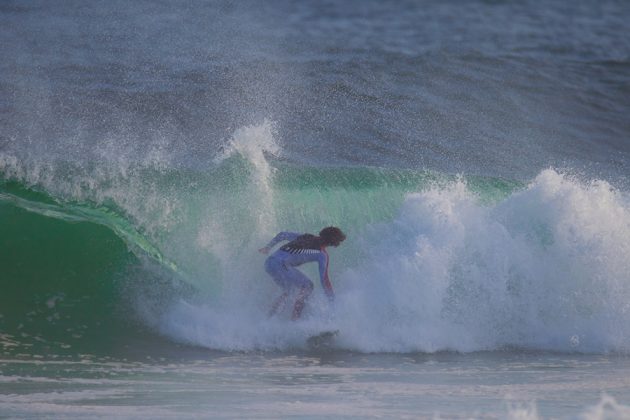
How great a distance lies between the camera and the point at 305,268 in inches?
464

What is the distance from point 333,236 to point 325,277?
444 mm

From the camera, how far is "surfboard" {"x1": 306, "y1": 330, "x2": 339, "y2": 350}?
10375mm

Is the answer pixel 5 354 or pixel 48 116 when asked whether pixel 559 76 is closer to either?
pixel 48 116

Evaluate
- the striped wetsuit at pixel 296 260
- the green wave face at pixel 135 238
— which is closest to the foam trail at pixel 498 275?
the striped wetsuit at pixel 296 260

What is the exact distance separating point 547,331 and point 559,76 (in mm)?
15846

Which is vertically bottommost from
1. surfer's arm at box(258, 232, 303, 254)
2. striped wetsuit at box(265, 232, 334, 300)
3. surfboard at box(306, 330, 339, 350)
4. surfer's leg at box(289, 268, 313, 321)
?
surfboard at box(306, 330, 339, 350)

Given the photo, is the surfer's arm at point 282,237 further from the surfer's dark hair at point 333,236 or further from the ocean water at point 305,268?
the ocean water at point 305,268

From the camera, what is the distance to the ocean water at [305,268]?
8.56m

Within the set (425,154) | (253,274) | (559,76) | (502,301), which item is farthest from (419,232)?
(559,76)

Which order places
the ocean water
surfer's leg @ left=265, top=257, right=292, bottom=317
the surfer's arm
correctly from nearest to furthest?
the ocean water, surfer's leg @ left=265, top=257, right=292, bottom=317, the surfer's arm

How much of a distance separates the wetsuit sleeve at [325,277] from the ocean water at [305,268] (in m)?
0.20

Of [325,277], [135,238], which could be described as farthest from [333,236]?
[135,238]

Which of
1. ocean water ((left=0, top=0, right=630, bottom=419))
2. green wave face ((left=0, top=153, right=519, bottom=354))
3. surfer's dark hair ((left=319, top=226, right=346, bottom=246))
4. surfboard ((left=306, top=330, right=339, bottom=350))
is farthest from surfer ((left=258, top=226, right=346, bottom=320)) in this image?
green wave face ((left=0, top=153, right=519, bottom=354))

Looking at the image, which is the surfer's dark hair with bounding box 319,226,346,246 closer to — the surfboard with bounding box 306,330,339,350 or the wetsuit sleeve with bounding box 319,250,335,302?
the wetsuit sleeve with bounding box 319,250,335,302
